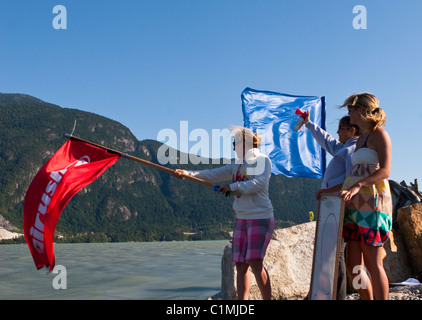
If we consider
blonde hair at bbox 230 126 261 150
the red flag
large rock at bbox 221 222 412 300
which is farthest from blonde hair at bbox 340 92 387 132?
large rock at bbox 221 222 412 300

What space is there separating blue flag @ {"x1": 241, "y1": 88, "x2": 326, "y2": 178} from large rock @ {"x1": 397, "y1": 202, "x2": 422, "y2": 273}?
5.21ft

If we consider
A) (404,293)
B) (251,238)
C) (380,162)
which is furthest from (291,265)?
(380,162)

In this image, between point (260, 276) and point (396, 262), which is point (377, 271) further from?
point (396, 262)

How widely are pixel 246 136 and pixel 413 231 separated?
4258 mm

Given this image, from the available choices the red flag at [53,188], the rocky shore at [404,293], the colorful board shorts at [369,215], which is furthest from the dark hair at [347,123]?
the red flag at [53,188]

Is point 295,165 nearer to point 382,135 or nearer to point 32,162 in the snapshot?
point 382,135

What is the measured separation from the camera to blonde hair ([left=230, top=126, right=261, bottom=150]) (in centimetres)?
488

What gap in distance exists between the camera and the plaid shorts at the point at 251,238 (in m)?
4.48

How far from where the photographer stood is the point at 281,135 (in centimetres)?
825

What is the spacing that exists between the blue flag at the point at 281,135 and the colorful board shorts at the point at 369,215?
4.20 metres

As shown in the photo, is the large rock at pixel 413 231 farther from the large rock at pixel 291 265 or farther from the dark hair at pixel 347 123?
the dark hair at pixel 347 123

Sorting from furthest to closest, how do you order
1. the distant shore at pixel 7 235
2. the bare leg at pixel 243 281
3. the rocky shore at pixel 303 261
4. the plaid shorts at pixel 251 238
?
the distant shore at pixel 7 235, the rocky shore at pixel 303 261, the bare leg at pixel 243 281, the plaid shorts at pixel 251 238
